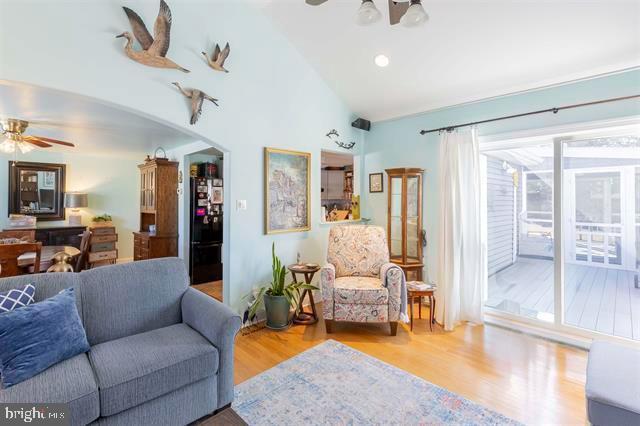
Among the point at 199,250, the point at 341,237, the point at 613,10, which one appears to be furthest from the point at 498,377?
the point at 199,250

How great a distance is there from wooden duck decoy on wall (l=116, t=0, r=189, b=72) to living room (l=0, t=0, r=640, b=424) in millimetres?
14

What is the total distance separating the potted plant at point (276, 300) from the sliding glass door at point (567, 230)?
7.79ft

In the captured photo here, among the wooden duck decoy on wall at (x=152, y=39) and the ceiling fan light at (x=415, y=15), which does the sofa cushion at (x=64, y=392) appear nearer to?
the wooden duck decoy on wall at (x=152, y=39)

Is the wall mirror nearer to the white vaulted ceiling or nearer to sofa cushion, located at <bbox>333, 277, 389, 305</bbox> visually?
the white vaulted ceiling

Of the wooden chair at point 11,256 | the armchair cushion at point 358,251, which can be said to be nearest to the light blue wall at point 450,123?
the armchair cushion at point 358,251

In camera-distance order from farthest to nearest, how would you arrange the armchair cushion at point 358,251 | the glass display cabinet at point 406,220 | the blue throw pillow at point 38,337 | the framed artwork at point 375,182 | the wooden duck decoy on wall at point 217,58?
the framed artwork at point 375,182, the glass display cabinet at point 406,220, the armchair cushion at point 358,251, the wooden duck decoy on wall at point 217,58, the blue throw pillow at point 38,337

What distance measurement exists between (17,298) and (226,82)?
236cm

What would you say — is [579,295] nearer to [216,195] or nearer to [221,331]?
[221,331]

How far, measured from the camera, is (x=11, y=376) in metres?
1.39

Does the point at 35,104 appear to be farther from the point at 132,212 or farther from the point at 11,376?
the point at 132,212

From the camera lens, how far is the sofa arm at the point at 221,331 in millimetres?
1838

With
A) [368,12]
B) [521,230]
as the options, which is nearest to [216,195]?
[368,12]

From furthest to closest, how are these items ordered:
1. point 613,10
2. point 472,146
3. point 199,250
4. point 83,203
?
point 83,203, point 199,250, point 472,146, point 613,10

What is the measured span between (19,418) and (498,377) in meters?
2.91
